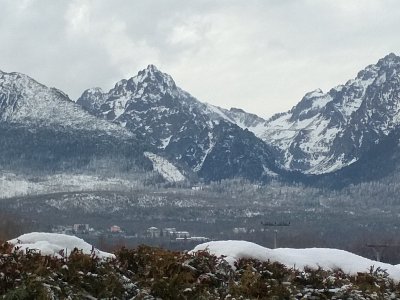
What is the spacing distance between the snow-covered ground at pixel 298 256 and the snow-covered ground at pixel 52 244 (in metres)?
2.59

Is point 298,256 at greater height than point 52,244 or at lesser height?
lesser

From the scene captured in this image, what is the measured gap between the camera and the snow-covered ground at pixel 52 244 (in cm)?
1758

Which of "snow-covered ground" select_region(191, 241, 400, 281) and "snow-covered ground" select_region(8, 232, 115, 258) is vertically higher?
"snow-covered ground" select_region(8, 232, 115, 258)

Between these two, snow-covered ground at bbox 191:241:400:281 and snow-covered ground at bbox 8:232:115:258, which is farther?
snow-covered ground at bbox 191:241:400:281

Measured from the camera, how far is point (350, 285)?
59.8ft

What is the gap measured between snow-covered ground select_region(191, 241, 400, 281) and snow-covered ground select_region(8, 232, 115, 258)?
2590mm

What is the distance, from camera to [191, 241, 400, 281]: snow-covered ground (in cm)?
1912

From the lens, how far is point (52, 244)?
18.2 meters

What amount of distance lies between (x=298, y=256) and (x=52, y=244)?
6.47 m

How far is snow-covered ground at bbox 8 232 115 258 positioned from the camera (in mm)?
17578

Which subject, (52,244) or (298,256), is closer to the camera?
(52,244)

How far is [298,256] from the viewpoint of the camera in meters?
20.7

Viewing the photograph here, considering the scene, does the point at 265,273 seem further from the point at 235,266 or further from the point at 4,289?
the point at 4,289

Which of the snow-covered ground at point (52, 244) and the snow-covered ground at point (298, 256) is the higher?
the snow-covered ground at point (52, 244)
